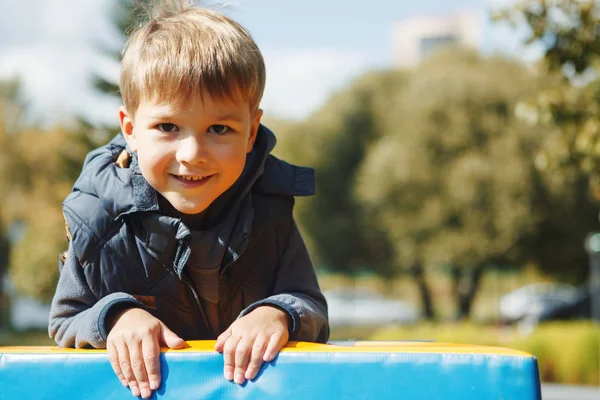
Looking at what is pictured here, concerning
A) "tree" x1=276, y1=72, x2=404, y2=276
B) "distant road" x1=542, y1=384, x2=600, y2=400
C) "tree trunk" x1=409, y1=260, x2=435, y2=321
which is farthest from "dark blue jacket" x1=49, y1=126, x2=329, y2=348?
"tree trunk" x1=409, y1=260, x2=435, y2=321

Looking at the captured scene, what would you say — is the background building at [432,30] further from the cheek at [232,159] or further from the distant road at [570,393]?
the cheek at [232,159]

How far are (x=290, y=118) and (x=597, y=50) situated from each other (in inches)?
769

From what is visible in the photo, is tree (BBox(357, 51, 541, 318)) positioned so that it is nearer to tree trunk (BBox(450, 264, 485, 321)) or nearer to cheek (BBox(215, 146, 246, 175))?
tree trunk (BBox(450, 264, 485, 321))

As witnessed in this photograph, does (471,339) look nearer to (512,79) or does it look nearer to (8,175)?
(512,79)

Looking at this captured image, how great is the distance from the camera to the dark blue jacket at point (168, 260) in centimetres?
168

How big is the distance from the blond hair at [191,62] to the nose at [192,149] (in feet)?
0.23

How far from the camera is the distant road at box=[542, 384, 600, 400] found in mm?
10711

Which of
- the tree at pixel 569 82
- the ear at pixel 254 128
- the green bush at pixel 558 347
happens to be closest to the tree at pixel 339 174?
the green bush at pixel 558 347

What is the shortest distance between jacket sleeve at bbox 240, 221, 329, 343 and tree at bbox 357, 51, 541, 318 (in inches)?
806

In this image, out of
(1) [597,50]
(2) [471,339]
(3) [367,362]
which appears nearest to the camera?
(3) [367,362]

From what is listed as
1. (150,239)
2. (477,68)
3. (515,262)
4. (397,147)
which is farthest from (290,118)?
(150,239)

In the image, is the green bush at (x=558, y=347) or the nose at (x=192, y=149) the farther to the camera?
the green bush at (x=558, y=347)

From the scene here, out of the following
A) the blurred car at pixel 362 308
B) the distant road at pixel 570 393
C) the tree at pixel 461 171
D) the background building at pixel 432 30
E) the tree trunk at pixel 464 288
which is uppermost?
the background building at pixel 432 30

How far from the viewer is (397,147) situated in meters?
23.5
